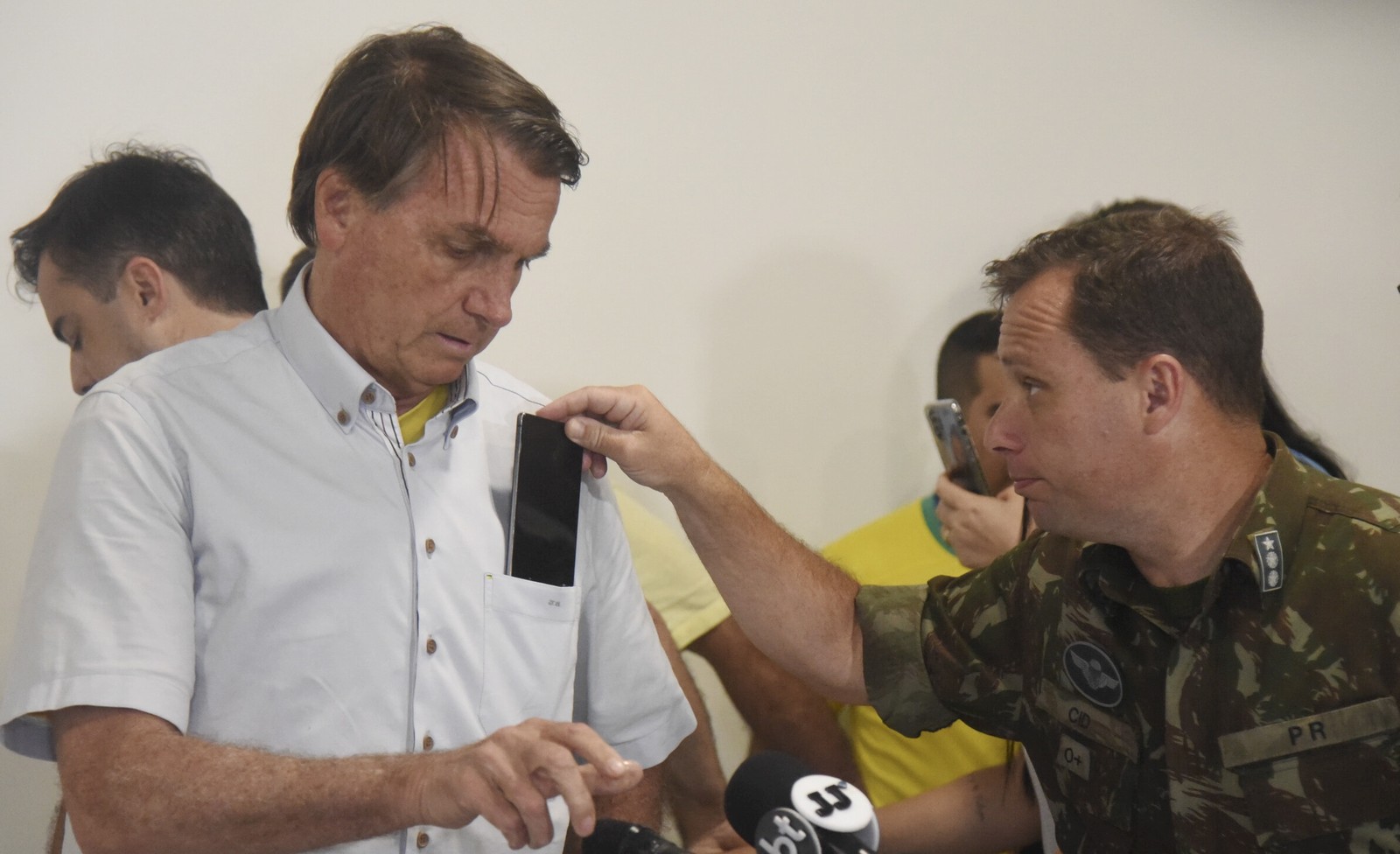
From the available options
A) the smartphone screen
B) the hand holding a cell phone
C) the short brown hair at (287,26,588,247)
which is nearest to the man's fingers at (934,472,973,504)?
the hand holding a cell phone

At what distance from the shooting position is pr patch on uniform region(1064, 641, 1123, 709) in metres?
1.59

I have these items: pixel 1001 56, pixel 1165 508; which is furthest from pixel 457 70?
pixel 1001 56

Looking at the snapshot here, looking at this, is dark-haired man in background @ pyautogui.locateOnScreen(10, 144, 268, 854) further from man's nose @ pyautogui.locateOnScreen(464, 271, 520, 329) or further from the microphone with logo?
the microphone with logo

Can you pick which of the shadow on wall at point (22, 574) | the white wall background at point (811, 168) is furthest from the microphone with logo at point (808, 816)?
the shadow on wall at point (22, 574)

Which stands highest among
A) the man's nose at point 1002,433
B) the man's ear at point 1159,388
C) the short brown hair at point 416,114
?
the short brown hair at point 416,114

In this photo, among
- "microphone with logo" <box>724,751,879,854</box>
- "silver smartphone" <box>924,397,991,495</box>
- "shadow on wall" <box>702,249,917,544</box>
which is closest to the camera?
"microphone with logo" <box>724,751,879,854</box>

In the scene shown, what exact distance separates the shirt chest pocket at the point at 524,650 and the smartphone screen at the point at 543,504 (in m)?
0.02

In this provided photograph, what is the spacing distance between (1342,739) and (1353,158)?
223 centimetres

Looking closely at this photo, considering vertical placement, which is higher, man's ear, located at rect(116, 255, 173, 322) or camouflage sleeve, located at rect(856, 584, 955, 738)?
man's ear, located at rect(116, 255, 173, 322)

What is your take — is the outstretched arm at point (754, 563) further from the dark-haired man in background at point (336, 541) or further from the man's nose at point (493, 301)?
the man's nose at point (493, 301)

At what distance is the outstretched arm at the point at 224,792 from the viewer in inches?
45.3

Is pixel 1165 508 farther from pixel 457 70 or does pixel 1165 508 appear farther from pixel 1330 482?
pixel 457 70

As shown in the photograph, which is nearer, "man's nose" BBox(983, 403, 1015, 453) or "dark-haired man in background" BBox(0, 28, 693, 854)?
"dark-haired man in background" BBox(0, 28, 693, 854)

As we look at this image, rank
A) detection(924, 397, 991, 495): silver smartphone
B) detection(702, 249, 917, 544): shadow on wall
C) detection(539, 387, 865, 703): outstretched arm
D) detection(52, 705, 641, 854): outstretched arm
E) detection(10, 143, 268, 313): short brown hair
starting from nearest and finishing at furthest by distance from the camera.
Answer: detection(52, 705, 641, 854): outstretched arm
detection(539, 387, 865, 703): outstretched arm
detection(10, 143, 268, 313): short brown hair
detection(924, 397, 991, 495): silver smartphone
detection(702, 249, 917, 544): shadow on wall
